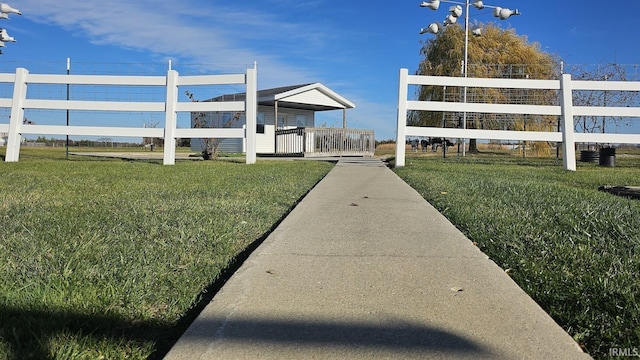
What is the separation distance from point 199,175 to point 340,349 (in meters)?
7.91

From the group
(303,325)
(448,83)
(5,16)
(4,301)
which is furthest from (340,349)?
(5,16)

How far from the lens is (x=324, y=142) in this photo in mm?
23891

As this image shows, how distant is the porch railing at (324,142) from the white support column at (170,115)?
31.3 ft

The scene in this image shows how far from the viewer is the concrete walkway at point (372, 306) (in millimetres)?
2160

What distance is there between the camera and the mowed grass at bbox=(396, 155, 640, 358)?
8.13 feet

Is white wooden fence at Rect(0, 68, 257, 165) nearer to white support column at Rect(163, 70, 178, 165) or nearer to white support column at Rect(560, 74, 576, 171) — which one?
white support column at Rect(163, 70, 178, 165)

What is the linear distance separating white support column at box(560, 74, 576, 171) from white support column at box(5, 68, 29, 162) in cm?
1514

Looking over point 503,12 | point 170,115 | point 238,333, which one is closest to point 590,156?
point 503,12

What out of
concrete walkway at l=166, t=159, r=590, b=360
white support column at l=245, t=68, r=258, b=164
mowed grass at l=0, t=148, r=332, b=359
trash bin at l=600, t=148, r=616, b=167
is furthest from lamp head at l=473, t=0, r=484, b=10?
concrete walkway at l=166, t=159, r=590, b=360

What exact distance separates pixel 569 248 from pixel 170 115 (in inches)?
454

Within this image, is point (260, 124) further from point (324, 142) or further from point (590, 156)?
point (590, 156)

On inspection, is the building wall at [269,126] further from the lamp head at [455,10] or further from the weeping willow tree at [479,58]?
the lamp head at [455,10]

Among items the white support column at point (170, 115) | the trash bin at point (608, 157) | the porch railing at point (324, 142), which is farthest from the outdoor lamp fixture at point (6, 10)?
the trash bin at point (608, 157)

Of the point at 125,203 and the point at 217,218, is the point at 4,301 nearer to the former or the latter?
the point at 217,218
